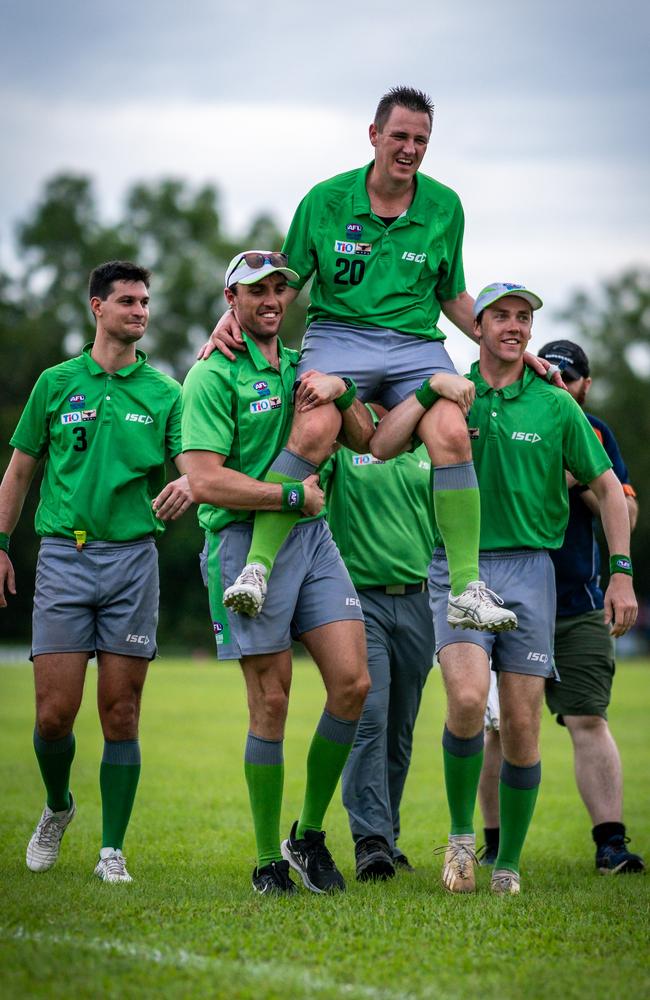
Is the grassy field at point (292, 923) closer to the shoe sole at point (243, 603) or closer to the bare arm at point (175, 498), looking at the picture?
the shoe sole at point (243, 603)

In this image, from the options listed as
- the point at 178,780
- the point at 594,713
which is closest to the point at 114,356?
the point at 594,713

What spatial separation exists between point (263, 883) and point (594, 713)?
2829mm

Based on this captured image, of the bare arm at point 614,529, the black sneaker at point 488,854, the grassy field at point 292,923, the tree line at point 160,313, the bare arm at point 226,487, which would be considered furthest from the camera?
the tree line at point 160,313

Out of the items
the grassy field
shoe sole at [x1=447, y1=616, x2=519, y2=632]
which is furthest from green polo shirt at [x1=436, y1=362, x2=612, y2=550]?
the grassy field

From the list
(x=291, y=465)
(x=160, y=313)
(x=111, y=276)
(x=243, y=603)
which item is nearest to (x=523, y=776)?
(x=243, y=603)

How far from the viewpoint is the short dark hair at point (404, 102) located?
21.3ft

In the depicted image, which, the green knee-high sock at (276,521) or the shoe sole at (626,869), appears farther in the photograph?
the shoe sole at (626,869)

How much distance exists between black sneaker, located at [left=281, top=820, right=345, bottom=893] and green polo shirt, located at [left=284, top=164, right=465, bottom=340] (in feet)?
8.42

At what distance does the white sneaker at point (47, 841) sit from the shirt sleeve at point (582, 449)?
11.0 feet

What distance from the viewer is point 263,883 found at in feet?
19.8

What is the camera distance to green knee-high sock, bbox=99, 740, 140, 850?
6.81 meters

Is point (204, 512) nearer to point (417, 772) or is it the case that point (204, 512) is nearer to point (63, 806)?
point (63, 806)

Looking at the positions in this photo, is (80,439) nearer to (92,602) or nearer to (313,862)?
(92,602)

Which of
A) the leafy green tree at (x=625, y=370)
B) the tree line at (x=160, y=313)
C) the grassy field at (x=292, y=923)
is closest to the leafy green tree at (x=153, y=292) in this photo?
the tree line at (x=160, y=313)
